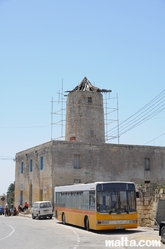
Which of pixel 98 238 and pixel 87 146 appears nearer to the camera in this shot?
pixel 98 238

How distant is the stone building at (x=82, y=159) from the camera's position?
40.9 meters

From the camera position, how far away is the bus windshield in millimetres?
19719

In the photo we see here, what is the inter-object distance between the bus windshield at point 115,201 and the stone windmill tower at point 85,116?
2729cm

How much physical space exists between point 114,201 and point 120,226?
1224 mm

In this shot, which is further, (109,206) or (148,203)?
(148,203)

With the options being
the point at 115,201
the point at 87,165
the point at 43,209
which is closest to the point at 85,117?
the point at 87,165

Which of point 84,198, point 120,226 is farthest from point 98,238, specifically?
point 84,198

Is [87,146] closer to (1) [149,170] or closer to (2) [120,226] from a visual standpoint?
(1) [149,170]

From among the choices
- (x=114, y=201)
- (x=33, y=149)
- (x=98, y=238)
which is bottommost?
(x=98, y=238)

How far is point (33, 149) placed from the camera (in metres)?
45.4

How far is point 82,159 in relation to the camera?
41.8 meters

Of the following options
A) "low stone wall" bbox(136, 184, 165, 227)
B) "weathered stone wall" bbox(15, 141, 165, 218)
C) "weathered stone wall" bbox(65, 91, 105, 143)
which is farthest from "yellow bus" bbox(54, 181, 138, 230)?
"weathered stone wall" bbox(65, 91, 105, 143)

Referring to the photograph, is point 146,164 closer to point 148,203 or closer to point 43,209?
point 43,209

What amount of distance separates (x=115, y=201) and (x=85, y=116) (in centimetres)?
2884
